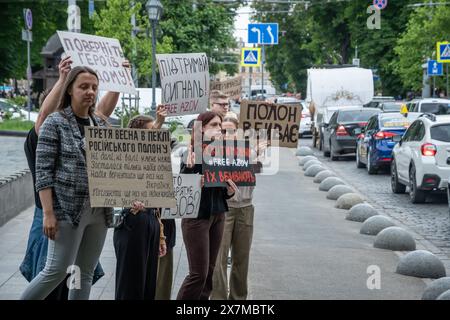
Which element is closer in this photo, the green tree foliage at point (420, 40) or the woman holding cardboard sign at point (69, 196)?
the woman holding cardboard sign at point (69, 196)

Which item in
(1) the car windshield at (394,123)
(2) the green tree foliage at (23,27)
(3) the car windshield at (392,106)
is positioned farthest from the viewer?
(3) the car windshield at (392,106)

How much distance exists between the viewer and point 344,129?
3028cm

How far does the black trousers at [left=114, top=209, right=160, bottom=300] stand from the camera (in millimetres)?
6938

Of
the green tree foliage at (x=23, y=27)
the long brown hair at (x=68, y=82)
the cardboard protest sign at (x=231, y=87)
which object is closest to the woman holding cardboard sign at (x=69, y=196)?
the long brown hair at (x=68, y=82)

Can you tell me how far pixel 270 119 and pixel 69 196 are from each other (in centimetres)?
291

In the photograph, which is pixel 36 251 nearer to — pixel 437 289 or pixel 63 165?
pixel 63 165

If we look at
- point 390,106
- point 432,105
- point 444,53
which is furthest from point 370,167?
point 390,106

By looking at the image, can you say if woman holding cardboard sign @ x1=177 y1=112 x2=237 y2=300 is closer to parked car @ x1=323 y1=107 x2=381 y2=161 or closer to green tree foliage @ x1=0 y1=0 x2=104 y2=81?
parked car @ x1=323 y1=107 x2=381 y2=161

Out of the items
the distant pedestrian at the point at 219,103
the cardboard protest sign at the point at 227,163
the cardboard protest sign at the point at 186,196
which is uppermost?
the distant pedestrian at the point at 219,103

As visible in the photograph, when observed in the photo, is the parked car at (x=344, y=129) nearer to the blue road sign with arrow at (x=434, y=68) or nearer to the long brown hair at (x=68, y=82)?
the blue road sign with arrow at (x=434, y=68)

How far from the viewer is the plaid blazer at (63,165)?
6.34m

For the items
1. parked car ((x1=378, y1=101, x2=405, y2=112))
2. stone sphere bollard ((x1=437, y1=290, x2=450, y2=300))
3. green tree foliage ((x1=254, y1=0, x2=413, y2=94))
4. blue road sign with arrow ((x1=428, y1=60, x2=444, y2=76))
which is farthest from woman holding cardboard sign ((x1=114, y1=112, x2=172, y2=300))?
green tree foliage ((x1=254, y1=0, x2=413, y2=94))

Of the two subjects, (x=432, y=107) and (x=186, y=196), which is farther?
(x=432, y=107)
